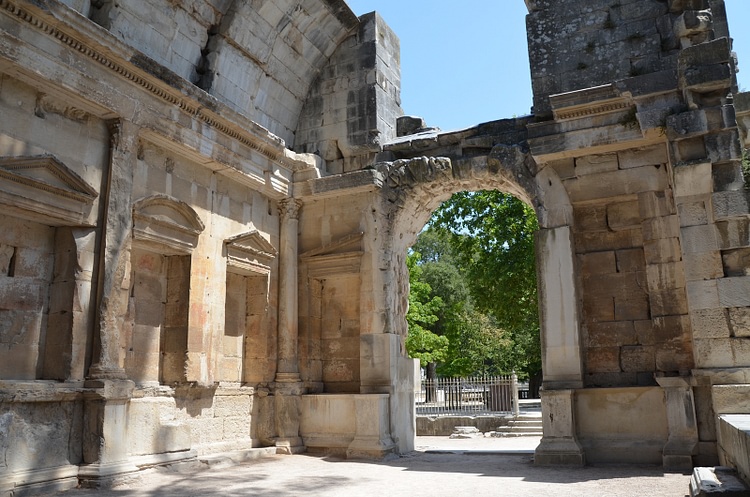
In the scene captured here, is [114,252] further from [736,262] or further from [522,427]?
[522,427]

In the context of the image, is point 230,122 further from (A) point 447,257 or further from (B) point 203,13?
(A) point 447,257

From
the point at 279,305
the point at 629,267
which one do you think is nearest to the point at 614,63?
the point at 629,267

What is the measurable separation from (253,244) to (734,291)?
674cm

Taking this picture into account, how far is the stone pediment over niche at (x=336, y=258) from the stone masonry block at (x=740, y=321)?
5.48m

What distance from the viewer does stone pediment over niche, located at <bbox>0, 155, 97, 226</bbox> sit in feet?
21.5

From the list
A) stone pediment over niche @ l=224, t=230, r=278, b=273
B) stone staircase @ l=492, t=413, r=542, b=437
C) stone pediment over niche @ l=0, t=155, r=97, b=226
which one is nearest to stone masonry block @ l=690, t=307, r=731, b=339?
stone pediment over niche @ l=224, t=230, r=278, b=273

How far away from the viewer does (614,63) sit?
9.23 meters

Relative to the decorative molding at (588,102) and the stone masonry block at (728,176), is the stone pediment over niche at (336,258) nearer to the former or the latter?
the decorative molding at (588,102)

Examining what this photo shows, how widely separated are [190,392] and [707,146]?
288 inches

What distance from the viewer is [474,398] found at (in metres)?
20.0

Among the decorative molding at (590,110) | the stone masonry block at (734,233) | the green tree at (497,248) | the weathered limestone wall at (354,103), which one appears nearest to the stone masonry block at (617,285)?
the stone masonry block at (734,233)

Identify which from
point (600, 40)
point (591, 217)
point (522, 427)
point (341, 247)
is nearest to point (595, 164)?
point (591, 217)

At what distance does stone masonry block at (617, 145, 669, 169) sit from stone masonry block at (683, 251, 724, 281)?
1.69m

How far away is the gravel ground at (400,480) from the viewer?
6559 mm
